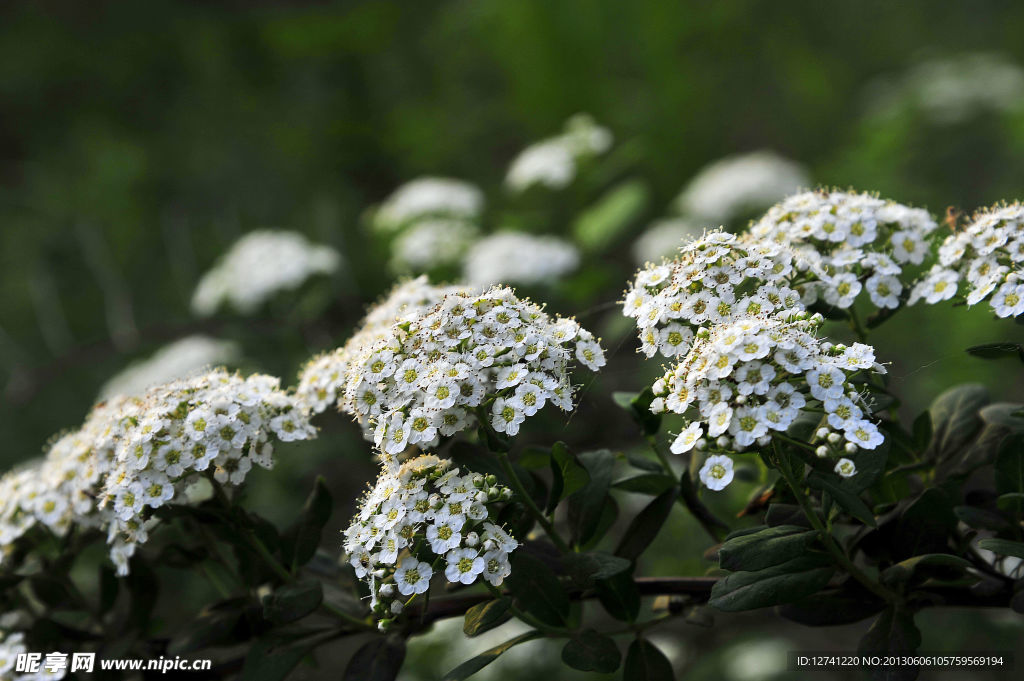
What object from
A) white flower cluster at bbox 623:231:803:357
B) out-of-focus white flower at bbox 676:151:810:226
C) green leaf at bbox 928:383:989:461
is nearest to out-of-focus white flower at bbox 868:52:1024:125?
out-of-focus white flower at bbox 676:151:810:226

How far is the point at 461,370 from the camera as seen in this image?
3.33 ft

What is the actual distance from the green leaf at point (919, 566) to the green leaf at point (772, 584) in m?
0.07

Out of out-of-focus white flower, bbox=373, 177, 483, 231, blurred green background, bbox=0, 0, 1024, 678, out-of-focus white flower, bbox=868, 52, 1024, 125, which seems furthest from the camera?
blurred green background, bbox=0, 0, 1024, 678

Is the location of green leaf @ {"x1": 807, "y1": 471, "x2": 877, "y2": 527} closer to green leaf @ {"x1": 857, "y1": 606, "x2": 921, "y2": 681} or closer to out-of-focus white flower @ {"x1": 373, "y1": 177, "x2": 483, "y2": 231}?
green leaf @ {"x1": 857, "y1": 606, "x2": 921, "y2": 681}

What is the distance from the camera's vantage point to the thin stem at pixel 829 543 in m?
0.96

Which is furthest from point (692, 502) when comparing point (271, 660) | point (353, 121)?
point (353, 121)

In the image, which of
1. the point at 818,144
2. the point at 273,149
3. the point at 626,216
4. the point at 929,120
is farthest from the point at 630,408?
the point at 273,149

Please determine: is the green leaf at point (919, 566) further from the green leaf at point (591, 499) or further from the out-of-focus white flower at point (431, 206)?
the out-of-focus white flower at point (431, 206)

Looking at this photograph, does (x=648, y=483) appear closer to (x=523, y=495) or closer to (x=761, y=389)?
(x=523, y=495)

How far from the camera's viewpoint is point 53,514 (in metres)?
1.28

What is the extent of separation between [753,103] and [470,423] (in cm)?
459

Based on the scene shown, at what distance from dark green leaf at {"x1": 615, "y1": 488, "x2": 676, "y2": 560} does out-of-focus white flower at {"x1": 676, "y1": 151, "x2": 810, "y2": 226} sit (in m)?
2.19

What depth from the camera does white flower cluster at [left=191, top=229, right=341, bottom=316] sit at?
2848 millimetres

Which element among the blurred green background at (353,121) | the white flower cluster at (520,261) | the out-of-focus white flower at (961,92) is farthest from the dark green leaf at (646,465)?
the out-of-focus white flower at (961,92)
